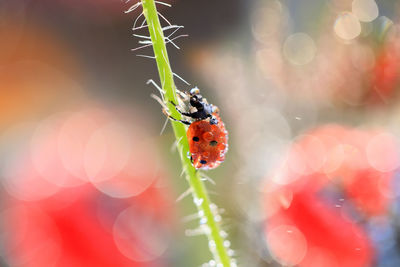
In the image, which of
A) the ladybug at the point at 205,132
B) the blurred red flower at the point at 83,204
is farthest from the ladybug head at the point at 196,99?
the blurred red flower at the point at 83,204

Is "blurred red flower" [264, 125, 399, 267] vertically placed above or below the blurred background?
below

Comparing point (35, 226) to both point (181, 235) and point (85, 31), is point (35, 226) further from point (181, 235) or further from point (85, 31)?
point (85, 31)

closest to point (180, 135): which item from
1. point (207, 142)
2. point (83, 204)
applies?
point (207, 142)

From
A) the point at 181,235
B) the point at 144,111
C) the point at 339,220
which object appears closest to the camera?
the point at 339,220

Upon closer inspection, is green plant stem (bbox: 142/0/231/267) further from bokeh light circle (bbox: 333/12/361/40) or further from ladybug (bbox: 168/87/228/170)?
bokeh light circle (bbox: 333/12/361/40)

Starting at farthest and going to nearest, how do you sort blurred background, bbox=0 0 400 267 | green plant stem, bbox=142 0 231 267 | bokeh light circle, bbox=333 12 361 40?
bokeh light circle, bbox=333 12 361 40, blurred background, bbox=0 0 400 267, green plant stem, bbox=142 0 231 267

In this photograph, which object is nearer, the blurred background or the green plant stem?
the green plant stem

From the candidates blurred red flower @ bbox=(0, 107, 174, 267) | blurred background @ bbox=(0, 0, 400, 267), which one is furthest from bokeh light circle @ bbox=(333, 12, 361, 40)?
blurred red flower @ bbox=(0, 107, 174, 267)

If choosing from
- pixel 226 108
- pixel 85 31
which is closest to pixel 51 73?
pixel 85 31
